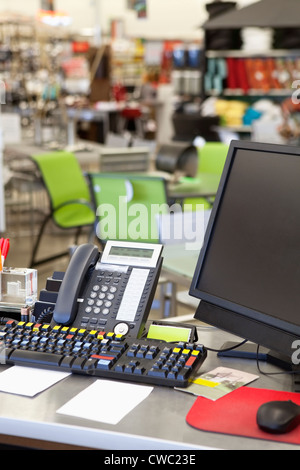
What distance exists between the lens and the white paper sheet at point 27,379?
4.74ft

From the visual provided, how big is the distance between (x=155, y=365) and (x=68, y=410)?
0.23 meters

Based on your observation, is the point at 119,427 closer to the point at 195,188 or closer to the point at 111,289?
the point at 111,289

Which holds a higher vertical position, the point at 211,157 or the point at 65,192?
the point at 211,157

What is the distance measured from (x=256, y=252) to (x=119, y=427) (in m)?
0.53

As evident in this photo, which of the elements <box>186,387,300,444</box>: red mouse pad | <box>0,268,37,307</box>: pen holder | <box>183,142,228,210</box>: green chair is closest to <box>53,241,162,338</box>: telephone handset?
<box>0,268,37,307</box>: pen holder

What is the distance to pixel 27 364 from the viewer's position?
62.1 inches

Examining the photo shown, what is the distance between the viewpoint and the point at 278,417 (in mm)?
1273

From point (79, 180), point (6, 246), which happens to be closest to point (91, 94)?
point (79, 180)

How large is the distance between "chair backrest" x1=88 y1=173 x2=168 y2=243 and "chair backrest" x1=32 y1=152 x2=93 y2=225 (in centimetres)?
56

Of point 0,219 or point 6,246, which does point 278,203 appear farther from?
point 0,219

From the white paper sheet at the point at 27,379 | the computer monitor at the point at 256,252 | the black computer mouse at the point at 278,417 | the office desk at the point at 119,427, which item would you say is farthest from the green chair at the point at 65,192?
the black computer mouse at the point at 278,417

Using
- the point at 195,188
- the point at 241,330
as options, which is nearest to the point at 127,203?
the point at 195,188

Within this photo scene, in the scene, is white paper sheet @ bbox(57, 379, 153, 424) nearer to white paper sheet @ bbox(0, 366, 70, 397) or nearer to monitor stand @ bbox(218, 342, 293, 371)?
white paper sheet @ bbox(0, 366, 70, 397)

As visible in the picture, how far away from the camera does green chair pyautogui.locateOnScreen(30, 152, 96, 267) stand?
5.25 m
